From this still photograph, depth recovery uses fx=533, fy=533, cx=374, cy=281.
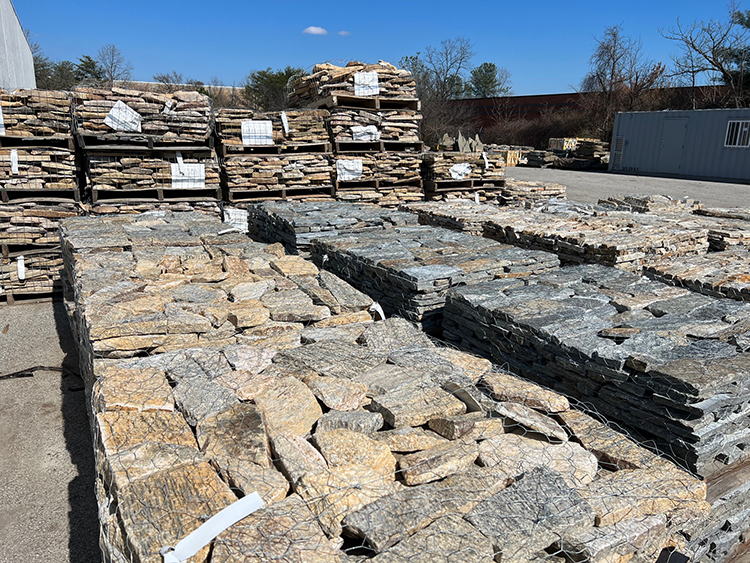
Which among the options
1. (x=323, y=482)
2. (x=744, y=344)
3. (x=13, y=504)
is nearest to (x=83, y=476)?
(x=13, y=504)

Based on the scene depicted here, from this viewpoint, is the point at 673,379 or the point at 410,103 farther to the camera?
the point at 410,103

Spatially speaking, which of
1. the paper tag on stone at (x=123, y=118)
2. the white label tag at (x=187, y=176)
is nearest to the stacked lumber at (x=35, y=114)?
the paper tag on stone at (x=123, y=118)

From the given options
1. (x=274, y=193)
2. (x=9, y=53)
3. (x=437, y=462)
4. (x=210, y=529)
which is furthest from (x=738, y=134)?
(x=9, y=53)

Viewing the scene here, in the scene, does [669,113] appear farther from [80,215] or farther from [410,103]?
[80,215]

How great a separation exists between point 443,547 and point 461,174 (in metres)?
9.55

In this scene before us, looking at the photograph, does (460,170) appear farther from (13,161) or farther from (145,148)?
(13,161)

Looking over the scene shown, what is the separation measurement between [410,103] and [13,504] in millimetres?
8990

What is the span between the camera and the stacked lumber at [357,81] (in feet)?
32.2

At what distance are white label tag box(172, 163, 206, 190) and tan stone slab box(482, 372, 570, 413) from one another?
7.04 m

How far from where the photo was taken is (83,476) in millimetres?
4094

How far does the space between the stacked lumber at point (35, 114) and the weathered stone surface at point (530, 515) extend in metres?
8.49

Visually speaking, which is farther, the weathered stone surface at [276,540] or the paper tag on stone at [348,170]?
the paper tag on stone at [348,170]

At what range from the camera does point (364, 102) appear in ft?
33.5

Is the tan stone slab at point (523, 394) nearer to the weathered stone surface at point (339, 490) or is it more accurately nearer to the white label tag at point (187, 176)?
the weathered stone surface at point (339, 490)
